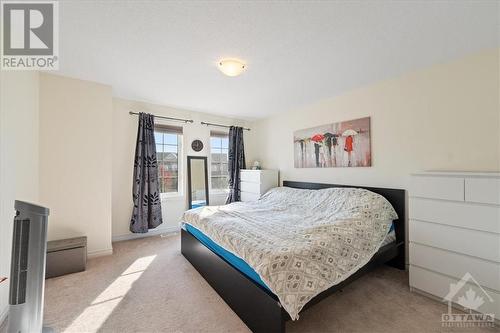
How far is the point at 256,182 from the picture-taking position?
428cm

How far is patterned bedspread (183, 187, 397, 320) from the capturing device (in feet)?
4.78

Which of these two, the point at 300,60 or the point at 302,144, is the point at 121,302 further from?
the point at 302,144

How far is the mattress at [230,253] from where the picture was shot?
1.64 metres

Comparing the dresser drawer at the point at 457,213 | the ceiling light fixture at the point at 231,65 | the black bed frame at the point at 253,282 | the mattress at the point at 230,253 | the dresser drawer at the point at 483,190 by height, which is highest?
the ceiling light fixture at the point at 231,65

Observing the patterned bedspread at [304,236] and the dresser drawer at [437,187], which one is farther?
the dresser drawer at [437,187]

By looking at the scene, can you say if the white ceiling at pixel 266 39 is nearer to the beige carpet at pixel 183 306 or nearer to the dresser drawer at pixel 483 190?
the dresser drawer at pixel 483 190

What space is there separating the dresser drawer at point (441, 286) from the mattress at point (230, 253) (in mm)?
392

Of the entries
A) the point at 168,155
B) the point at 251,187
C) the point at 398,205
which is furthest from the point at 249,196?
the point at 398,205

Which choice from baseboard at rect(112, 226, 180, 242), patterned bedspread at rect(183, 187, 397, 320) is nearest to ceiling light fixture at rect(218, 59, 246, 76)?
patterned bedspread at rect(183, 187, 397, 320)

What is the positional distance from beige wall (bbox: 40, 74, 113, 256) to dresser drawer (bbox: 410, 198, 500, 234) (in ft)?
12.6

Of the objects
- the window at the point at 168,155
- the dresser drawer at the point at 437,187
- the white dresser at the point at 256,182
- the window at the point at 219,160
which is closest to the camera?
the dresser drawer at the point at 437,187

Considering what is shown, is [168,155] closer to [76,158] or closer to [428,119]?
[76,158]

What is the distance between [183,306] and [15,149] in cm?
213

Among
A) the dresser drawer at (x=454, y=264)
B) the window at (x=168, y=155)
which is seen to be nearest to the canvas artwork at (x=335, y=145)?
the dresser drawer at (x=454, y=264)
